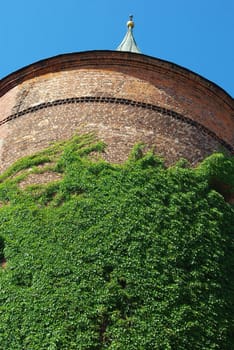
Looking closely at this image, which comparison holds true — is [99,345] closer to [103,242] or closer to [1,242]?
[103,242]

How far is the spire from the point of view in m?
20.3

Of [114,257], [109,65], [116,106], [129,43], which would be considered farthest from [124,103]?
[129,43]

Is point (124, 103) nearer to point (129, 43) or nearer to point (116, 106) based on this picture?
point (116, 106)

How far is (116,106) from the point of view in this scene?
11.2 meters

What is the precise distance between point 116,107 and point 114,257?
363 cm

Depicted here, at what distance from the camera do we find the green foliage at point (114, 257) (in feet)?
25.4

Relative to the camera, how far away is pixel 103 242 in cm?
857

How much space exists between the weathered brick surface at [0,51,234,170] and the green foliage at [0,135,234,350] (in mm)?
554

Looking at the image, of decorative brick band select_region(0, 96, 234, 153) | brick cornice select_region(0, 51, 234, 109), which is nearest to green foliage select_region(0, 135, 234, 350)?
decorative brick band select_region(0, 96, 234, 153)

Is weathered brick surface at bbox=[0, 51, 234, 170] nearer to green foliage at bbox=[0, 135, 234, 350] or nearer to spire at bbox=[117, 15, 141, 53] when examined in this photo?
green foliage at bbox=[0, 135, 234, 350]

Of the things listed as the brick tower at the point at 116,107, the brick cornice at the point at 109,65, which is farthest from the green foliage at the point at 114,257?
the brick cornice at the point at 109,65

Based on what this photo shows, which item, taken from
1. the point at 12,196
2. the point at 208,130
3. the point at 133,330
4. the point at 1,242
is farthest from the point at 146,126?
the point at 133,330

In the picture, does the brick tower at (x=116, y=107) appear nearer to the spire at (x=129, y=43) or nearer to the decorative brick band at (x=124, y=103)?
the decorative brick band at (x=124, y=103)

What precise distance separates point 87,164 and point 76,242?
67.0 inches
